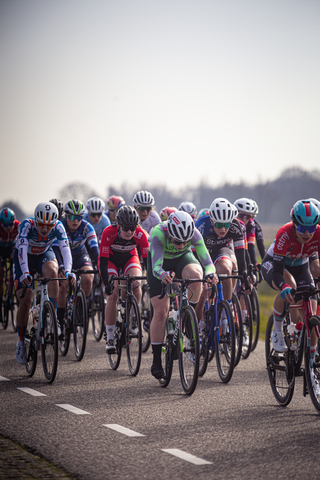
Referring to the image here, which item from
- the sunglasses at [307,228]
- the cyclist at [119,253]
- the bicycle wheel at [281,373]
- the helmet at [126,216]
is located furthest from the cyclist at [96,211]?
the sunglasses at [307,228]

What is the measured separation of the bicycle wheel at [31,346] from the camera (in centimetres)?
814

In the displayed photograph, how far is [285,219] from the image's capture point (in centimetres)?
7281

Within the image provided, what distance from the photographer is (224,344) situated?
8.04 m

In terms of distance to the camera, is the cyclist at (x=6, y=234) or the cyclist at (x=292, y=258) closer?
the cyclist at (x=292, y=258)

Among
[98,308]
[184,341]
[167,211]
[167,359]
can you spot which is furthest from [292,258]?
[167,211]

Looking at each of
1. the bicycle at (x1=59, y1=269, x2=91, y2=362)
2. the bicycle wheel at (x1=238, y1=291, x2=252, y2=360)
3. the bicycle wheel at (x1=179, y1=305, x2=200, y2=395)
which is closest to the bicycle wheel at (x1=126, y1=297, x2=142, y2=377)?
the bicycle at (x1=59, y1=269, x2=91, y2=362)

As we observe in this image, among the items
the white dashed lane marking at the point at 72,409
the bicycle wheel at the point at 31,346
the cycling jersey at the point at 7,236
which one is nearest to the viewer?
the white dashed lane marking at the point at 72,409

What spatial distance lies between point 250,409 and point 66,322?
415 cm

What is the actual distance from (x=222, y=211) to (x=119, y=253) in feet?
5.42

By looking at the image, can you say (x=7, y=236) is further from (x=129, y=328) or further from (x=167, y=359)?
(x=167, y=359)

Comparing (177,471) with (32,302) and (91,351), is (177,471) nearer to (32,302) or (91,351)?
(32,302)

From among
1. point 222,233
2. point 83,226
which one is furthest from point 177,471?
point 83,226

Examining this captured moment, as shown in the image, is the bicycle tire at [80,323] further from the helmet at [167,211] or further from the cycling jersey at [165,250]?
the helmet at [167,211]

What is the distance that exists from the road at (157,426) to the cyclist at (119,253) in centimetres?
83
